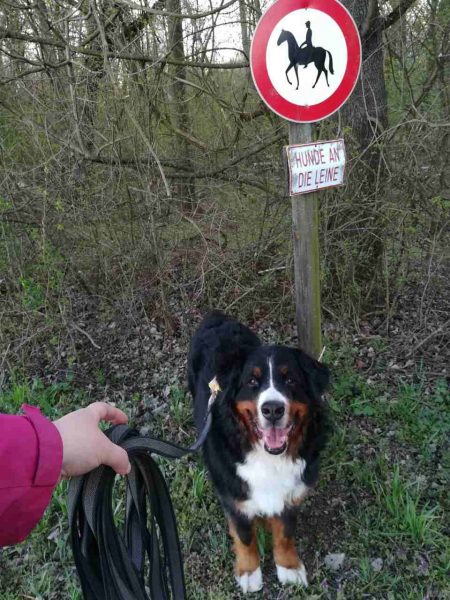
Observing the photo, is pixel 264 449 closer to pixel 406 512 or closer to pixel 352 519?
pixel 352 519

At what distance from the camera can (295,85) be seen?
8.01 ft

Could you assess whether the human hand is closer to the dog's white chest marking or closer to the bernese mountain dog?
the bernese mountain dog

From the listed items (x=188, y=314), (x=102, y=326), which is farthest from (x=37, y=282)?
(x=188, y=314)

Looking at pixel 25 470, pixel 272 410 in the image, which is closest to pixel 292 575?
pixel 272 410

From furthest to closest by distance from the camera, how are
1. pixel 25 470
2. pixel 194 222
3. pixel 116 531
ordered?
pixel 194 222
pixel 116 531
pixel 25 470

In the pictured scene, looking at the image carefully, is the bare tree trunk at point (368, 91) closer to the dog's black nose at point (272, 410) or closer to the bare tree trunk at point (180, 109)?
the bare tree trunk at point (180, 109)

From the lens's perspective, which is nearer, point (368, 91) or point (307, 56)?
point (307, 56)

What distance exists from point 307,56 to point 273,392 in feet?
5.42

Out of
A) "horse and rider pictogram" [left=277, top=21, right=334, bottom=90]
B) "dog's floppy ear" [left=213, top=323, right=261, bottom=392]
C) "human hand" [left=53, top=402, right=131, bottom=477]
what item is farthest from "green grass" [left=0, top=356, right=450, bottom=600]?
"horse and rider pictogram" [left=277, top=21, right=334, bottom=90]

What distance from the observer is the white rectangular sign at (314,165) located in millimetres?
2498

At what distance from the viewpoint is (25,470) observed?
104cm

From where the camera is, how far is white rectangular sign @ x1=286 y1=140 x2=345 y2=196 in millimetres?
2498

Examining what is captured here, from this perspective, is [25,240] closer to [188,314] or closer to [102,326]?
[102,326]

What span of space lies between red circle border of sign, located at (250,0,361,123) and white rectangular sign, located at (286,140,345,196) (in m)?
0.16
